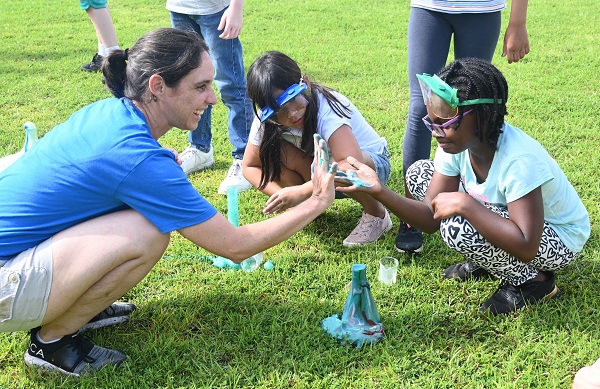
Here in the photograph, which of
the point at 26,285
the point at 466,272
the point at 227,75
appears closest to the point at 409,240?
the point at 466,272

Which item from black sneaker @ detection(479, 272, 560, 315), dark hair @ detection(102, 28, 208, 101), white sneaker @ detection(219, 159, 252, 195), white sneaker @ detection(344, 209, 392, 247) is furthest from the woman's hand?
white sneaker @ detection(219, 159, 252, 195)

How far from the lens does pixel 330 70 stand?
261 inches

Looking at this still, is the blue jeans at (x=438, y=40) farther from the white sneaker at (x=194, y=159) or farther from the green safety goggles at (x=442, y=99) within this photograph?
the white sneaker at (x=194, y=159)

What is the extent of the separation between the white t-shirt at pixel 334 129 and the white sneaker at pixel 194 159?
0.91 meters

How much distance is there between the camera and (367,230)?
11.3 ft

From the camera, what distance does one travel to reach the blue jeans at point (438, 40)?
3170 millimetres

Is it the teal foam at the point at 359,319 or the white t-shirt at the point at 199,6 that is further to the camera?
the white t-shirt at the point at 199,6

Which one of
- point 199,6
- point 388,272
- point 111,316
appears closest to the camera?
point 111,316

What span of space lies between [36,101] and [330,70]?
2825 mm

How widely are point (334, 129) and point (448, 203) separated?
833 millimetres

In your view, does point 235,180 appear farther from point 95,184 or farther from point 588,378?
point 588,378

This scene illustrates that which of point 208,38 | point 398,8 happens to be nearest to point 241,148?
point 208,38

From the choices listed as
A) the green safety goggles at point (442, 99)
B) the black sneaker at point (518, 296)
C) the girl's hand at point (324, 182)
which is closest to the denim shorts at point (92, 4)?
the girl's hand at point (324, 182)

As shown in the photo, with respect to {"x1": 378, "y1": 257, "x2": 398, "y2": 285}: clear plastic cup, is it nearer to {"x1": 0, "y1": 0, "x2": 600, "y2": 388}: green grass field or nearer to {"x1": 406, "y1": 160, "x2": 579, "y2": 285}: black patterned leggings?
{"x1": 0, "y1": 0, "x2": 600, "y2": 388}: green grass field
